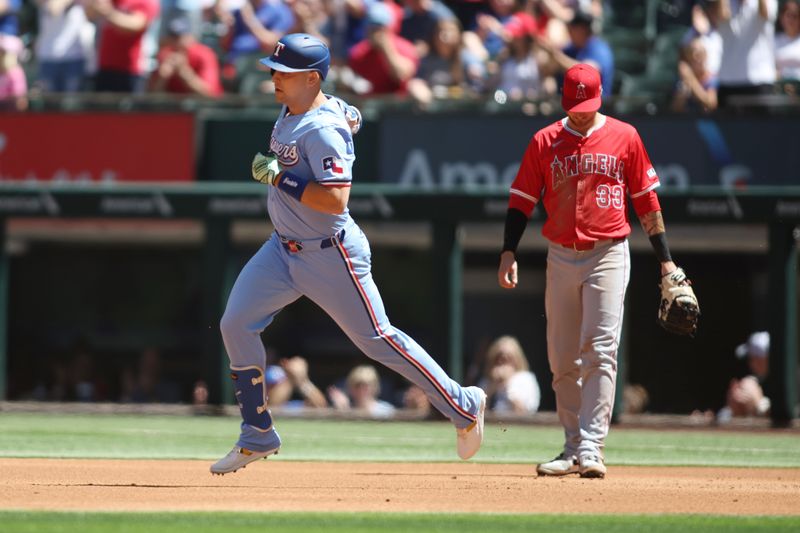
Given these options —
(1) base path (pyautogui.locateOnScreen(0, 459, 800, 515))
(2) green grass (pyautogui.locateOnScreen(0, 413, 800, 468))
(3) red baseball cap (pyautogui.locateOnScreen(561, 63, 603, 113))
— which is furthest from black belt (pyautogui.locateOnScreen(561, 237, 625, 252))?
(2) green grass (pyautogui.locateOnScreen(0, 413, 800, 468))

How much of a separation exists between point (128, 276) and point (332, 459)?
9363 millimetres

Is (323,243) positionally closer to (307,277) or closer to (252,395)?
(307,277)

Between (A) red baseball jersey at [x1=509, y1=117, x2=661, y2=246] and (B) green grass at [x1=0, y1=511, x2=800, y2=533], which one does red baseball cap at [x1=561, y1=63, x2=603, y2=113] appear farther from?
(B) green grass at [x1=0, y1=511, x2=800, y2=533]

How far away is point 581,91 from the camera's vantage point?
689 cm

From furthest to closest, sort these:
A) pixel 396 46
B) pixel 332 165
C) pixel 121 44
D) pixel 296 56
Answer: pixel 121 44
pixel 396 46
pixel 296 56
pixel 332 165

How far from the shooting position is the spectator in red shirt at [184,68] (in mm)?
13570

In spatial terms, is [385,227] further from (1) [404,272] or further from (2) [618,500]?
(2) [618,500]

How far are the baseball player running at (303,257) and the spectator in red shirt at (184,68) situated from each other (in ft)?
23.7

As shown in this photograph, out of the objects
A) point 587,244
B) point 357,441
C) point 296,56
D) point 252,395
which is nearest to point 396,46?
point 357,441

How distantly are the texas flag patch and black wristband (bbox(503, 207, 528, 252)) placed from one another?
1.23m

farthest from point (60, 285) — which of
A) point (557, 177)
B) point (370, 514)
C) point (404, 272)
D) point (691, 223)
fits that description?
point (370, 514)

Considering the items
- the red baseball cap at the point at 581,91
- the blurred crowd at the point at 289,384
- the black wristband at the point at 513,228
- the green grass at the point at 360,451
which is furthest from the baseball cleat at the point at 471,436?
the blurred crowd at the point at 289,384

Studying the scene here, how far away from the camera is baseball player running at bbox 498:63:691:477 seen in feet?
22.6

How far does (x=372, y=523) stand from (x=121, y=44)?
947 centimetres
